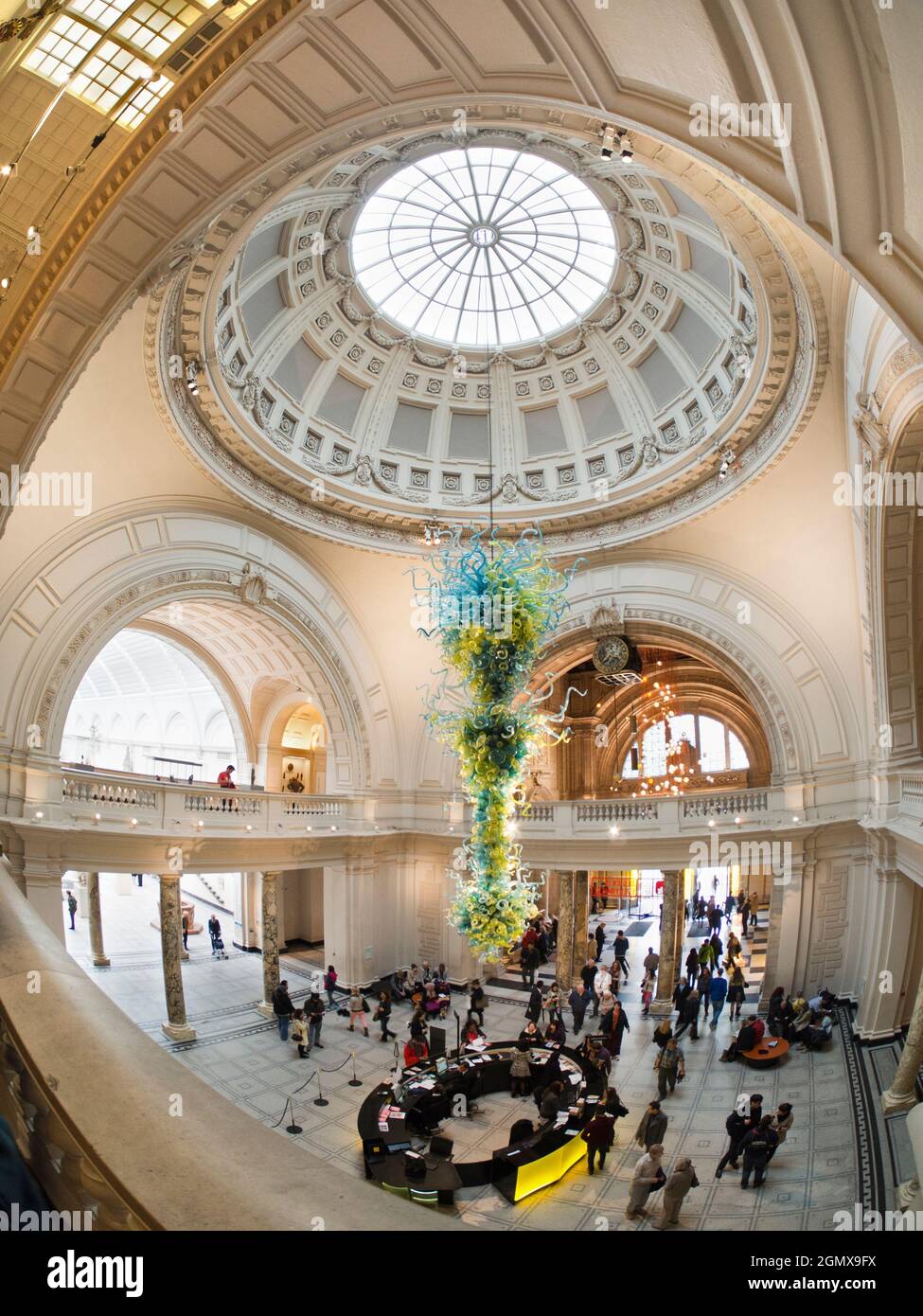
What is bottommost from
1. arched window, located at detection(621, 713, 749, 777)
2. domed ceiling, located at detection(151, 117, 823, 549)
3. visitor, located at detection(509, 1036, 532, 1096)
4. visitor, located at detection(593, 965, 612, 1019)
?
visitor, located at detection(593, 965, 612, 1019)

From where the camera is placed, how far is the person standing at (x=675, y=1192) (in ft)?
24.3

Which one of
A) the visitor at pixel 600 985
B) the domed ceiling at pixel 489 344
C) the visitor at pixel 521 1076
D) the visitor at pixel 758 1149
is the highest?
the domed ceiling at pixel 489 344

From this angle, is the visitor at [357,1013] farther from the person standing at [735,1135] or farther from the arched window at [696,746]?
the arched window at [696,746]

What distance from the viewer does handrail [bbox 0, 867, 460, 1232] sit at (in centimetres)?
171

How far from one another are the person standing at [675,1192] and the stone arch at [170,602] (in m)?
10.4

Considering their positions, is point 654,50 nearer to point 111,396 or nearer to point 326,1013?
point 111,396

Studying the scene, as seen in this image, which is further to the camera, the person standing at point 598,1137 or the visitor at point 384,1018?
the visitor at point 384,1018

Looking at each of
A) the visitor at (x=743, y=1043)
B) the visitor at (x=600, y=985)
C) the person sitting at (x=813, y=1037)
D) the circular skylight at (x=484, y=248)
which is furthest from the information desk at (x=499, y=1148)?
the circular skylight at (x=484, y=248)

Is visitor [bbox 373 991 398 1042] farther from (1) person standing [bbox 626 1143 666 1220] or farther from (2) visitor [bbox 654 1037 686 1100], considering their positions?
(1) person standing [bbox 626 1143 666 1220]

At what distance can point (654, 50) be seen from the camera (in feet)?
13.7

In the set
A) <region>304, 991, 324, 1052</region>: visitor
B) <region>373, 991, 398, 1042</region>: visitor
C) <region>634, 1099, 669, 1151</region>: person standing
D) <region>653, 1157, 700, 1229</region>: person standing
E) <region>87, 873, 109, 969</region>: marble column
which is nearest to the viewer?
<region>653, 1157, 700, 1229</region>: person standing

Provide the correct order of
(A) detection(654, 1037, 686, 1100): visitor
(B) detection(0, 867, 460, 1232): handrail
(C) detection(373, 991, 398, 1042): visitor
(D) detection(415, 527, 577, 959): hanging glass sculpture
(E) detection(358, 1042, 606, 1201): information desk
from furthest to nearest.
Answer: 1. (C) detection(373, 991, 398, 1042): visitor
2. (A) detection(654, 1037, 686, 1100): visitor
3. (D) detection(415, 527, 577, 959): hanging glass sculpture
4. (E) detection(358, 1042, 606, 1201): information desk
5. (B) detection(0, 867, 460, 1232): handrail

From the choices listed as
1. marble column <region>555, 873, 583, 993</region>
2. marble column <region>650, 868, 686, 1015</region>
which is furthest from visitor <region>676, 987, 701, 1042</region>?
marble column <region>555, 873, 583, 993</region>

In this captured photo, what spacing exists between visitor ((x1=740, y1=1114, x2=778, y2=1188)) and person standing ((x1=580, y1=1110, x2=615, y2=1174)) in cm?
152
